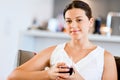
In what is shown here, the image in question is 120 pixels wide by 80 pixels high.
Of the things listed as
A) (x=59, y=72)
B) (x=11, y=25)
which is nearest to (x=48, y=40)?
(x=11, y=25)

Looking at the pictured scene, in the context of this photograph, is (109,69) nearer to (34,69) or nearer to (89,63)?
(89,63)

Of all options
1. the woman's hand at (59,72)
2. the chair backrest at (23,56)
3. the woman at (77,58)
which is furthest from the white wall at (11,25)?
the woman's hand at (59,72)

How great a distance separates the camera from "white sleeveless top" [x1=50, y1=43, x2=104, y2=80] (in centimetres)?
137

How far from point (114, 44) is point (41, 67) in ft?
4.72

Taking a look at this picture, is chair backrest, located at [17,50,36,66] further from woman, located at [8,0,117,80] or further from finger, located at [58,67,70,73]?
finger, located at [58,67,70,73]

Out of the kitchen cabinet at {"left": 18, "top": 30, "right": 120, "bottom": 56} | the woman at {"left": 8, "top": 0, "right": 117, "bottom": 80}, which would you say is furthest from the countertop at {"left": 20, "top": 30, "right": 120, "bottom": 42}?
the woman at {"left": 8, "top": 0, "right": 117, "bottom": 80}

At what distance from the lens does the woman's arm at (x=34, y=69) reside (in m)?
1.37

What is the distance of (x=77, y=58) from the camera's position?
1.43 m

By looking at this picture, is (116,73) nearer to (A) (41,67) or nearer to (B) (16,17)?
(A) (41,67)

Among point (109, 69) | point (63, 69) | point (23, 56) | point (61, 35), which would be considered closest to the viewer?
point (63, 69)

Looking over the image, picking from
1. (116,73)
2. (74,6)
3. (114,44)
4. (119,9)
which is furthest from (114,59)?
(119,9)

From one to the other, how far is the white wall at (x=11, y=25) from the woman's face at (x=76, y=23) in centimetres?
158

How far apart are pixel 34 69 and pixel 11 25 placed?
1.71 metres

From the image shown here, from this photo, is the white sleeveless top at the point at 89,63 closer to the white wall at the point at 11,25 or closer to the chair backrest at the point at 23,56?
the chair backrest at the point at 23,56
